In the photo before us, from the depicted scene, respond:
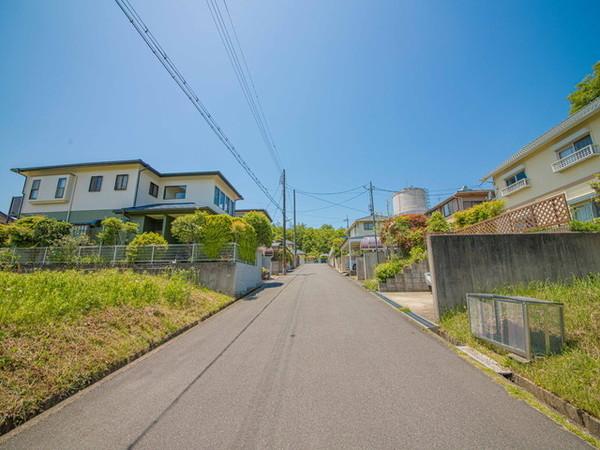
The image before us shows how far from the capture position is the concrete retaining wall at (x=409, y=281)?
10.9 meters

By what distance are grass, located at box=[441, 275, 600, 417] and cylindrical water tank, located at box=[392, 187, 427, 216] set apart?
2657 centimetres

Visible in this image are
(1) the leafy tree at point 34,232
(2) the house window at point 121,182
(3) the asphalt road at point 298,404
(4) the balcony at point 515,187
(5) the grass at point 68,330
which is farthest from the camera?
(2) the house window at point 121,182

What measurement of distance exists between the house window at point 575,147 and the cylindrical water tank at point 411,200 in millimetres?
18589

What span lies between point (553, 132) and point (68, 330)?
19116 mm

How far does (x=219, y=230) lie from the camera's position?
1035 centimetres

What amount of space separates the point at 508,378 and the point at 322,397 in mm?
2769

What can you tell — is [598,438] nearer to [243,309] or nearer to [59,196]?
[243,309]

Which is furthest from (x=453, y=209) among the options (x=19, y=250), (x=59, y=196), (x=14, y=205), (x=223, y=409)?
(x=14, y=205)

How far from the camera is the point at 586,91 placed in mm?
14016

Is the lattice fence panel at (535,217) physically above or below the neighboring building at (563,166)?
below

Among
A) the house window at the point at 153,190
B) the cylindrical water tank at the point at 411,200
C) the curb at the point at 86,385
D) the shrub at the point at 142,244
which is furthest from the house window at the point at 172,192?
the cylindrical water tank at the point at 411,200

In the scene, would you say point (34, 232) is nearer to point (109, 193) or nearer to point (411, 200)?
point (109, 193)

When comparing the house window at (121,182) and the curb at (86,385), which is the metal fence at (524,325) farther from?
the house window at (121,182)

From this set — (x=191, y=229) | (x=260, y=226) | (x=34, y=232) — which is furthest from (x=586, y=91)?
(x=34, y=232)
